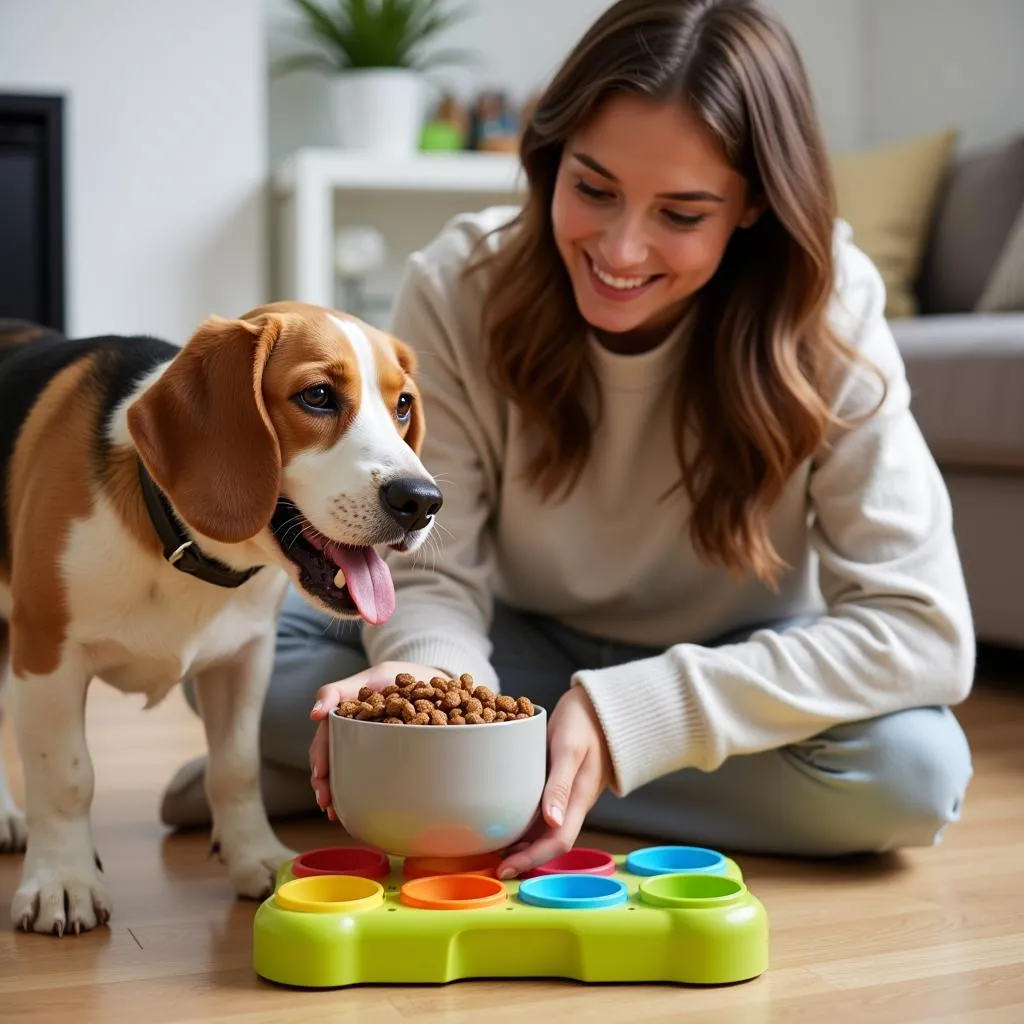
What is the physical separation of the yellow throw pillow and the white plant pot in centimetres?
111

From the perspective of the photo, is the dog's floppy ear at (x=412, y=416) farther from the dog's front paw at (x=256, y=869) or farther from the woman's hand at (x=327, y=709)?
the dog's front paw at (x=256, y=869)

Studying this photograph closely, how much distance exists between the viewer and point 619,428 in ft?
5.64

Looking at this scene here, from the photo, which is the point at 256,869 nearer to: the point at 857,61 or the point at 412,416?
the point at 412,416

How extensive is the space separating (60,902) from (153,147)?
282 cm

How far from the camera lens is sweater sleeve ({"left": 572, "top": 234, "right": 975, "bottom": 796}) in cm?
144

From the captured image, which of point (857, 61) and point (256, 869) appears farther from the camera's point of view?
point (857, 61)

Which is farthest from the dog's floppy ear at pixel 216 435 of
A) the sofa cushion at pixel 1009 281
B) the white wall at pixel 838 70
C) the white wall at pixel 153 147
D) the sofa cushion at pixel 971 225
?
the white wall at pixel 838 70

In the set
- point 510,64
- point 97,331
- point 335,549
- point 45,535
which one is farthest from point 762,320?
point 510,64

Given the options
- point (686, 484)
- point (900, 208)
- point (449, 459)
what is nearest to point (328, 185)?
point (900, 208)

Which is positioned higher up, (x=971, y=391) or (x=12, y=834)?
(x=971, y=391)

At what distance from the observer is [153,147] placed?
379 centimetres

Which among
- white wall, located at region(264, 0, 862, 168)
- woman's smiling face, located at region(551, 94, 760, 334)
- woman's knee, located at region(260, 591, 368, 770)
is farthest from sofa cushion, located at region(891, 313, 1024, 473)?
white wall, located at region(264, 0, 862, 168)

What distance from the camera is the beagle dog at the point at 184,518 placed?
1242 millimetres

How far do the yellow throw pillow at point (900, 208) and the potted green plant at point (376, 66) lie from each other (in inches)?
44.3
